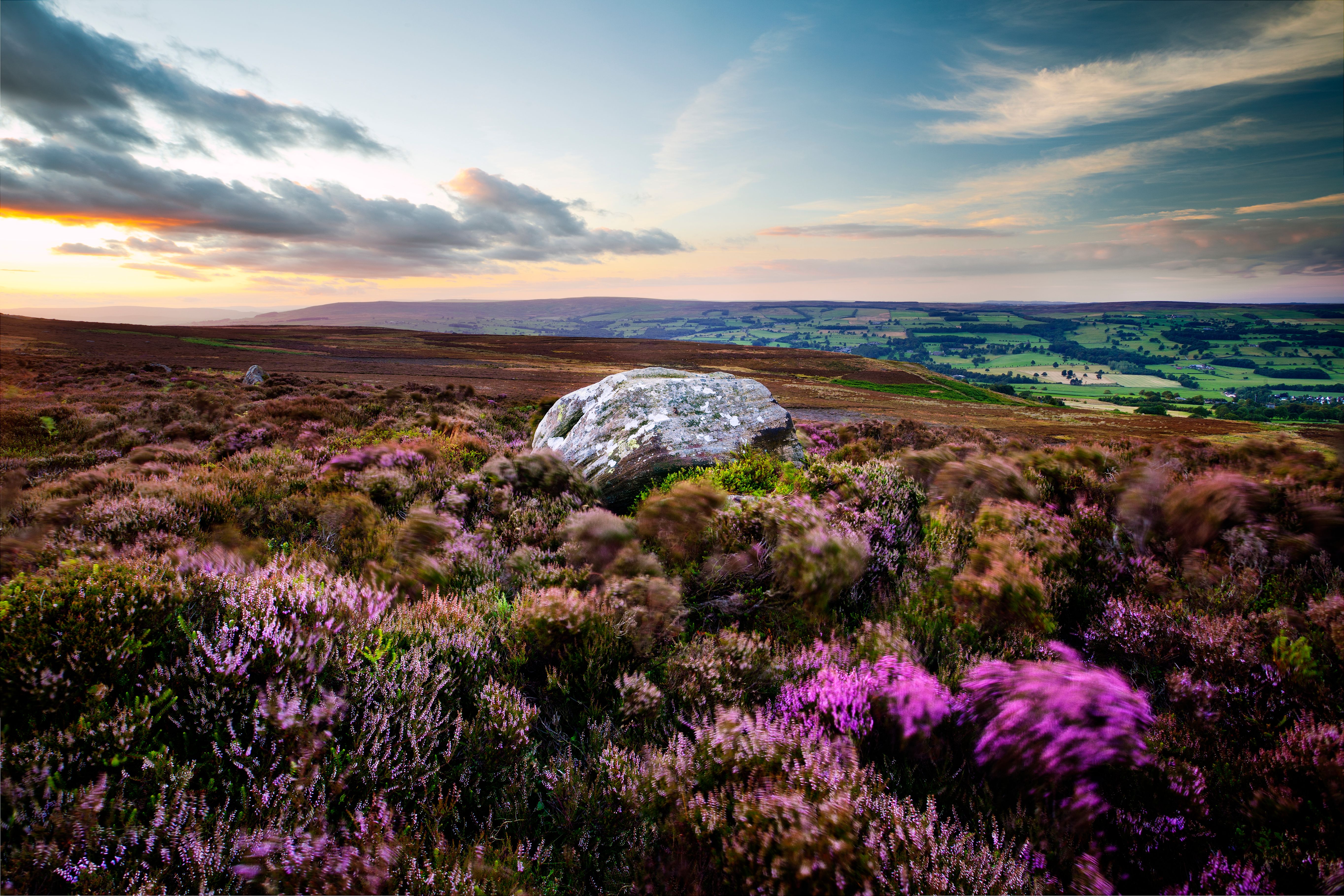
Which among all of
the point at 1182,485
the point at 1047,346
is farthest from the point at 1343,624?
the point at 1047,346

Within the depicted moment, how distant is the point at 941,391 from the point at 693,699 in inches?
2876

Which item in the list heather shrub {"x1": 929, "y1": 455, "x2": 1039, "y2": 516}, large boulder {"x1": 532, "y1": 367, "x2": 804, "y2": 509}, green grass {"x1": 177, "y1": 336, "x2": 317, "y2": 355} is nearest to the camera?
heather shrub {"x1": 929, "y1": 455, "x2": 1039, "y2": 516}

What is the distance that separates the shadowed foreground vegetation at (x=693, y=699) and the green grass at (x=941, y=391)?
198 ft

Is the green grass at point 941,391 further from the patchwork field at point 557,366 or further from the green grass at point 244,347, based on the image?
the green grass at point 244,347

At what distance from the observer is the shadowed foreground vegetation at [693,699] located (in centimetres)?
213

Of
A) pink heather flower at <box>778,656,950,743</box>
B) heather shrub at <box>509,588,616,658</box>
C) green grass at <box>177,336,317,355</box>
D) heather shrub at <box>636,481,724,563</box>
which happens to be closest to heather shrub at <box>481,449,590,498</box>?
heather shrub at <box>636,481,724,563</box>

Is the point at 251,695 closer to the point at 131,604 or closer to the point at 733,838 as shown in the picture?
the point at 131,604

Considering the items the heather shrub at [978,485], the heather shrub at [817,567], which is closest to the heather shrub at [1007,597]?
the heather shrub at [817,567]

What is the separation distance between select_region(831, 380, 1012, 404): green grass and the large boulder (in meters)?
55.3

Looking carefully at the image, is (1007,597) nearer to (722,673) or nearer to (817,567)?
(817,567)

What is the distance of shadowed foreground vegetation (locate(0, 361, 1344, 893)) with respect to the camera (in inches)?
84.0

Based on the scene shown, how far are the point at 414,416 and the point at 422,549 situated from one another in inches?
473

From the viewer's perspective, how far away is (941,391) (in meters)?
67.1

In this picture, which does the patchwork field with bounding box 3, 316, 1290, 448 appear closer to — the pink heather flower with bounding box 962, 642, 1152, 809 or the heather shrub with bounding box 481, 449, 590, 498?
the heather shrub with bounding box 481, 449, 590, 498
